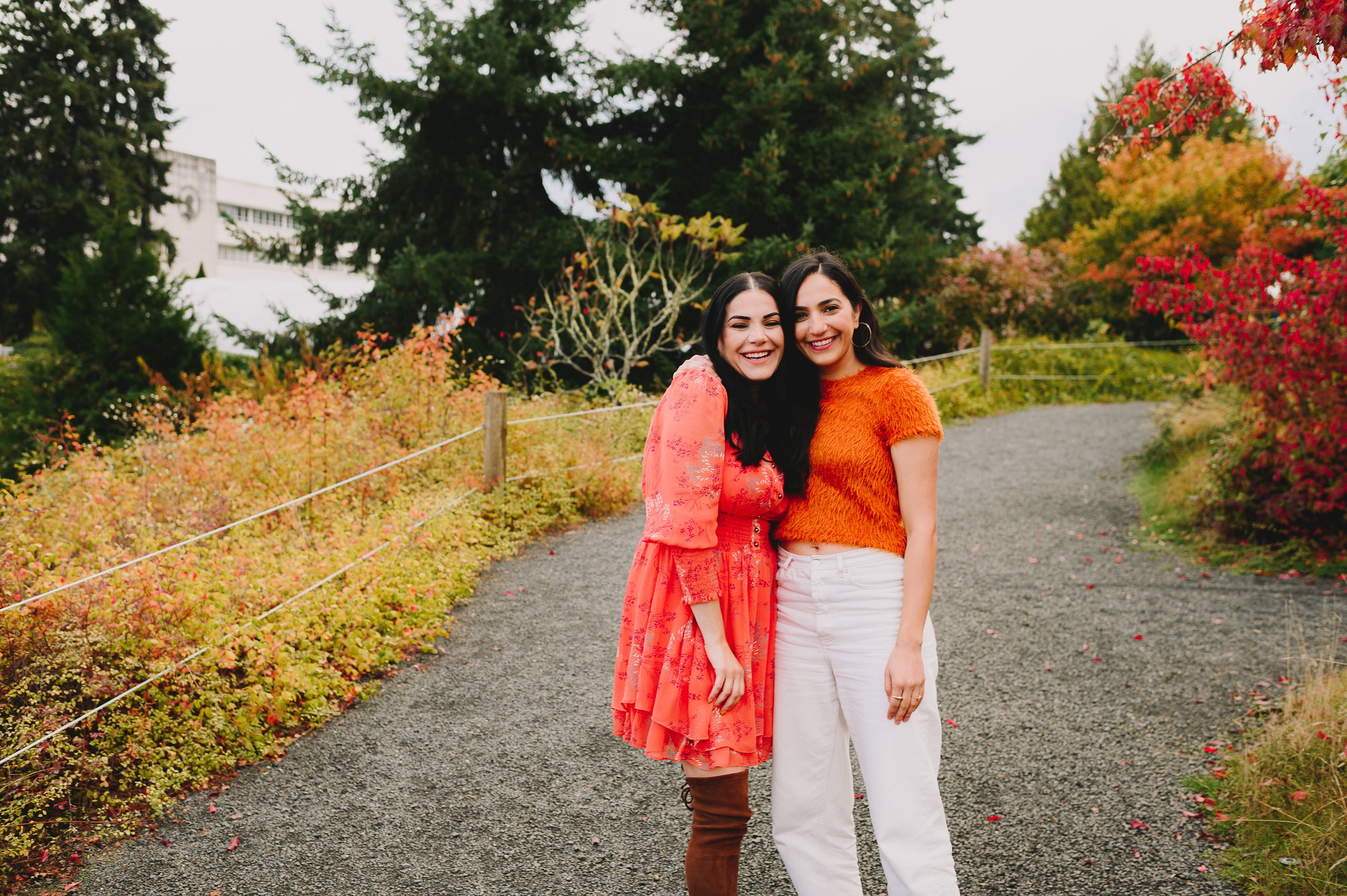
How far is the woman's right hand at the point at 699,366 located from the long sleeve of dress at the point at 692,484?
40 mm

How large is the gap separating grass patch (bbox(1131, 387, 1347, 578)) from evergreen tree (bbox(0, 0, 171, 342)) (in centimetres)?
2080

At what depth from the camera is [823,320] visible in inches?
82.9

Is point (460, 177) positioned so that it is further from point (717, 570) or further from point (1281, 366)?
point (717, 570)

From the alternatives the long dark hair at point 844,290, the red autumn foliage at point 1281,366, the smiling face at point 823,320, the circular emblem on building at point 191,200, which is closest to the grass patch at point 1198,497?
the red autumn foliage at point 1281,366

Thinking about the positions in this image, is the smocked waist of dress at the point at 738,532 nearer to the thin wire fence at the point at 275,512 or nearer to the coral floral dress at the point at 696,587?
the coral floral dress at the point at 696,587

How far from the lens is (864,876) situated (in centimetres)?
285

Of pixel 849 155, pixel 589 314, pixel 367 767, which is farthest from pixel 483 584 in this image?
pixel 849 155

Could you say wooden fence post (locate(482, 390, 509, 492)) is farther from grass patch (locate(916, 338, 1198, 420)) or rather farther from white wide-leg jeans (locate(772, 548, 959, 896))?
grass patch (locate(916, 338, 1198, 420))

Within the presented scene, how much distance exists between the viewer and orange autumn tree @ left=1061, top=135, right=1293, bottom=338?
1677 cm

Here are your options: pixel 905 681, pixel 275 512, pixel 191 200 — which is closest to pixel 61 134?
pixel 191 200

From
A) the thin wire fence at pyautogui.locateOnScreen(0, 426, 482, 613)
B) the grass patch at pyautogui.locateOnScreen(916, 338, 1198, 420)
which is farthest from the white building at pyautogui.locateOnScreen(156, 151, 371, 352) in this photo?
the grass patch at pyautogui.locateOnScreen(916, 338, 1198, 420)

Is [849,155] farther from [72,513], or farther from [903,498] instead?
[903,498]

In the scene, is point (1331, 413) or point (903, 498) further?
point (1331, 413)

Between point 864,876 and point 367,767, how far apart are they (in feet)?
6.44
